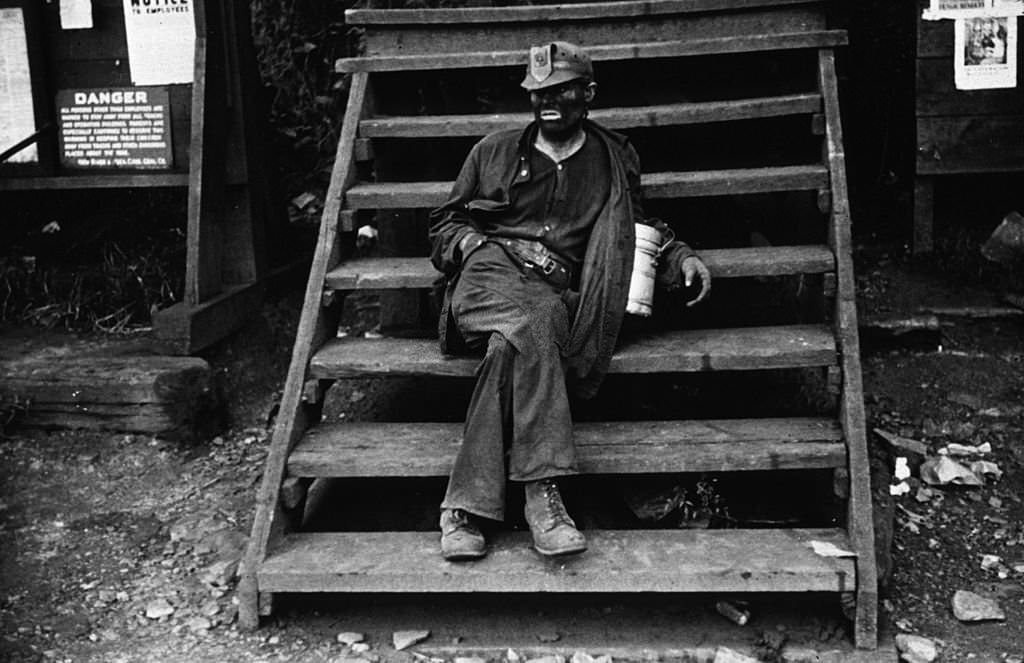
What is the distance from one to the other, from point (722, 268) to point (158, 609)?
2397 millimetres

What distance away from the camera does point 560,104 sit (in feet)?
13.8

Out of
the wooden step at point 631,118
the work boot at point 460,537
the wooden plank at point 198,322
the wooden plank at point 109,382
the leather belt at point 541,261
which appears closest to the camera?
the work boot at point 460,537

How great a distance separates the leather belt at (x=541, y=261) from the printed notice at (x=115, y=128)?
247cm

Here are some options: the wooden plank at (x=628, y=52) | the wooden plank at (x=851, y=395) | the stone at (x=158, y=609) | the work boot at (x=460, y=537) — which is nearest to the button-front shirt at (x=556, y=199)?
the wooden plank at (x=628, y=52)

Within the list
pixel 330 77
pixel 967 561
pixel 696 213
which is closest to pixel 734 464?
pixel 967 561

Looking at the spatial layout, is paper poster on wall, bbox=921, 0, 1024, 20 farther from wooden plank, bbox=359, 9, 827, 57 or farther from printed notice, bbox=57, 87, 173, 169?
printed notice, bbox=57, 87, 173, 169

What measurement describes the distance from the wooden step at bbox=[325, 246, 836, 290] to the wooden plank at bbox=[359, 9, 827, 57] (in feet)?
3.42

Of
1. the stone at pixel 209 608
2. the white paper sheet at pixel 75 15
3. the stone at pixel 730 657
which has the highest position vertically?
the white paper sheet at pixel 75 15

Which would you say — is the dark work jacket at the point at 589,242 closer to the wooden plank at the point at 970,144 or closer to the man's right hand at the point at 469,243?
the man's right hand at the point at 469,243

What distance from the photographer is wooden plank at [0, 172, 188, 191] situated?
5.88 m

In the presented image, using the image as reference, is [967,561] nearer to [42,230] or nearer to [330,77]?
[330,77]

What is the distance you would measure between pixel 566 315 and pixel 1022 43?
3180mm

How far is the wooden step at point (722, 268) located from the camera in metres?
4.29

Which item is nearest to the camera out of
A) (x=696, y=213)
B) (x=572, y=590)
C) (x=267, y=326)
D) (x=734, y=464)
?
(x=572, y=590)
